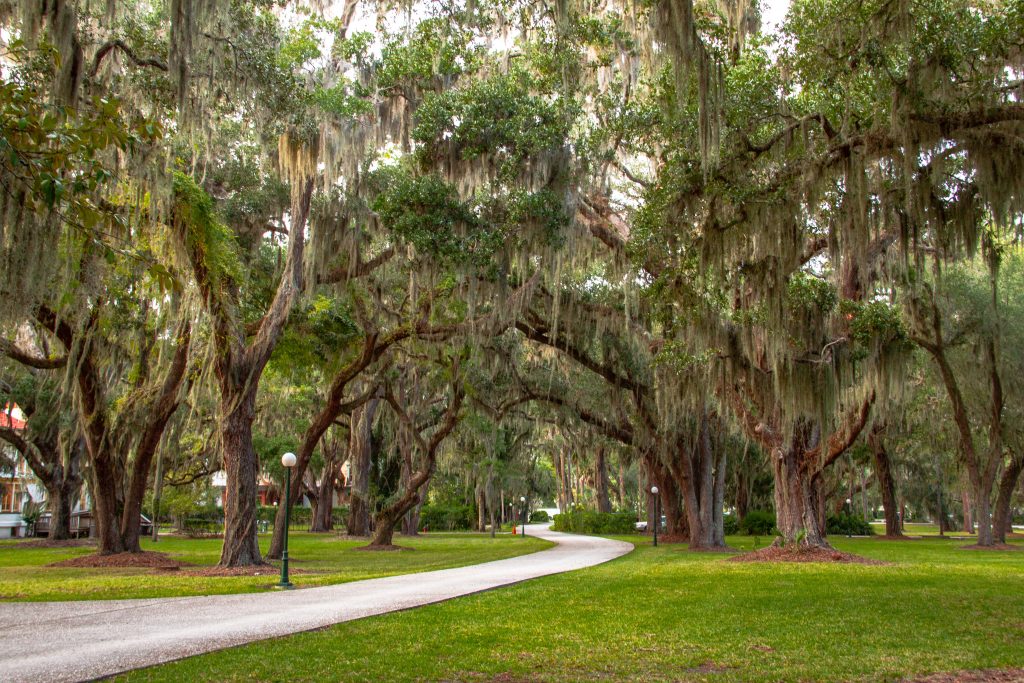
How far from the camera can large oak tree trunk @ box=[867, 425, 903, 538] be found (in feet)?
99.4

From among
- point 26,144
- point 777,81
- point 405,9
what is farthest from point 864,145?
point 26,144

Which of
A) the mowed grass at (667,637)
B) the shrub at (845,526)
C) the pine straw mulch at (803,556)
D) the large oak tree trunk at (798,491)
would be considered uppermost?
the large oak tree trunk at (798,491)

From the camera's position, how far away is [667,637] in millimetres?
7094

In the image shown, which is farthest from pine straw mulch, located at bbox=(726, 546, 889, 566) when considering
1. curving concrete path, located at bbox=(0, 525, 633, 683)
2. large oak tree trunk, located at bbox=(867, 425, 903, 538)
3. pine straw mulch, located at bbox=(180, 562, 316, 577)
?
large oak tree trunk, located at bbox=(867, 425, 903, 538)

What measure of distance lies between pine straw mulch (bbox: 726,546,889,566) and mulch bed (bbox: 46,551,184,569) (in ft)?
37.2

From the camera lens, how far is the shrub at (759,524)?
3538cm

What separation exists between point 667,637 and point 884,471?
93.2ft

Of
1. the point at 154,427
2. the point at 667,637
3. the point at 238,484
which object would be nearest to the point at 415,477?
the point at 154,427

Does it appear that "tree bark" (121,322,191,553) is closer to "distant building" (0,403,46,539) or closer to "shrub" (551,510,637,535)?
"distant building" (0,403,46,539)

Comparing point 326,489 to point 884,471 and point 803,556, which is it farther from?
point 803,556

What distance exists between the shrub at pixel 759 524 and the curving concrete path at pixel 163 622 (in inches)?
993

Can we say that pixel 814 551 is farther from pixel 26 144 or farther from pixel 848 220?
pixel 26 144

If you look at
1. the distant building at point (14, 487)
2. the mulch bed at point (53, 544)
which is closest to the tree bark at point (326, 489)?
the mulch bed at point (53, 544)

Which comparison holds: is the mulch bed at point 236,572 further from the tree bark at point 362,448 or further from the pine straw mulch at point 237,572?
the tree bark at point 362,448
